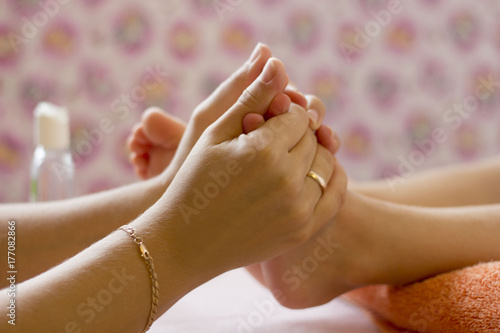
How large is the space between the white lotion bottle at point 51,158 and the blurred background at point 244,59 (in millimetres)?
621

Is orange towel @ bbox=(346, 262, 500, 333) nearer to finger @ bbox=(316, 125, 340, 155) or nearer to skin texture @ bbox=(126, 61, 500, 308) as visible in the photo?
skin texture @ bbox=(126, 61, 500, 308)

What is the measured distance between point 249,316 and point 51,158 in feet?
1.91

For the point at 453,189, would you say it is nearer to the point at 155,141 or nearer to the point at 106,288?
the point at 155,141

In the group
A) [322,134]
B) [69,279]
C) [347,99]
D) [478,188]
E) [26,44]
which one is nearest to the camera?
[69,279]

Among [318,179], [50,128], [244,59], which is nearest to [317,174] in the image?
[318,179]

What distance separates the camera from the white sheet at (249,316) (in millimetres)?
690

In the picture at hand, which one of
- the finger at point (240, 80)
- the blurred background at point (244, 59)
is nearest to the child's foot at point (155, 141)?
the finger at point (240, 80)

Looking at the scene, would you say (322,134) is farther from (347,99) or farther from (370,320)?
(347,99)

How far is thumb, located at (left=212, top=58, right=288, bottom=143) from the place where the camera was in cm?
59

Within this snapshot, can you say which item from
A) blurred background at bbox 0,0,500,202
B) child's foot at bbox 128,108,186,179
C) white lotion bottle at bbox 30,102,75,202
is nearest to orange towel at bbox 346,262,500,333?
child's foot at bbox 128,108,186,179

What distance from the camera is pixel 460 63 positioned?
1953 millimetres

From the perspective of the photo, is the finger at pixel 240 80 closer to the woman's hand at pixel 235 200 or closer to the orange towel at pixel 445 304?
the woman's hand at pixel 235 200

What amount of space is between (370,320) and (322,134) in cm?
27

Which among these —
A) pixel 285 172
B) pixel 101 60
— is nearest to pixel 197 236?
pixel 285 172
